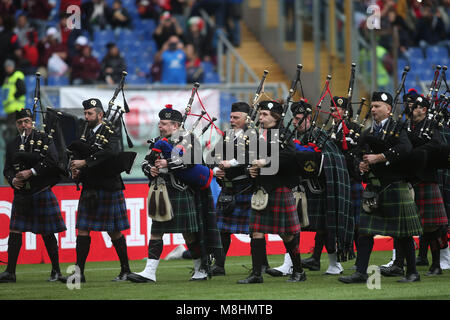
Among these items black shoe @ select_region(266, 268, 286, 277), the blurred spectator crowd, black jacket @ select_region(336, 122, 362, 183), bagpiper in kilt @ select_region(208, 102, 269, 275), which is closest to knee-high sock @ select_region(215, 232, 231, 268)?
bagpiper in kilt @ select_region(208, 102, 269, 275)

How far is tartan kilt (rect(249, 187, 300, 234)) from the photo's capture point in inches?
308

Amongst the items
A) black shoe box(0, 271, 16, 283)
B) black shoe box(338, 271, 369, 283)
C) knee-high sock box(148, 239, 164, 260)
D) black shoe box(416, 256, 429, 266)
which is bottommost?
black shoe box(416, 256, 429, 266)

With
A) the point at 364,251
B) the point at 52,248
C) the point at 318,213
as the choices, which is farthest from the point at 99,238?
the point at 364,251

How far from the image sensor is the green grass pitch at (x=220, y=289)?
22.9 feet

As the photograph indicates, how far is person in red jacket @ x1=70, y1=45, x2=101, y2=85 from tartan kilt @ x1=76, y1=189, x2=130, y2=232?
6.45 meters

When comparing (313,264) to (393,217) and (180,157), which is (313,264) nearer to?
(393,217)

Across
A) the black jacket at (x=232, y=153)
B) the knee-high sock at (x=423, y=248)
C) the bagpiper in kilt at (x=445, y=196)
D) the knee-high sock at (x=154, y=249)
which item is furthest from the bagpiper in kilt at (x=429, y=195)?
the knee-high sock at (x=154, y=249)

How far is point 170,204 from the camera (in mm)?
8031

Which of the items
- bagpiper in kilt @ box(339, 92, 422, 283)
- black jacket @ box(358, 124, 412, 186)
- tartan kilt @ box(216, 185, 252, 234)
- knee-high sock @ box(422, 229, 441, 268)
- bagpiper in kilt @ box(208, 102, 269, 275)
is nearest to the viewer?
black jacket @ box(358, 124, 412, 186)

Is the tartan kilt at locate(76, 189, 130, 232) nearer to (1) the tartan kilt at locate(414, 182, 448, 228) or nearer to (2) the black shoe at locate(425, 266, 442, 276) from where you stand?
(1) the tartan kilt at locate(414, 182, 448, 228)

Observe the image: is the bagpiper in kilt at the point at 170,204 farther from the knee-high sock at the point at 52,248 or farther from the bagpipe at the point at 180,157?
the knee-high sock at the point at 52,248

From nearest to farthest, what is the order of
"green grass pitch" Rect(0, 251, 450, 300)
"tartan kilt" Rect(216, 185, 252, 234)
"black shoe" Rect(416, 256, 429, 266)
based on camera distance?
"green grass pitch" Rect(0, 251, 450, 300)
"tartan kilt" Rect(216, 185, 252, 234)
"black shoe" Rect(416, 256, 429, 266)

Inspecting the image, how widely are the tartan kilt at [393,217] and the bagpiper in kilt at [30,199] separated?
9.37 ft

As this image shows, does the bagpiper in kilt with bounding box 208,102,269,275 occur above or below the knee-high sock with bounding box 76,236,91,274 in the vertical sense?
above
